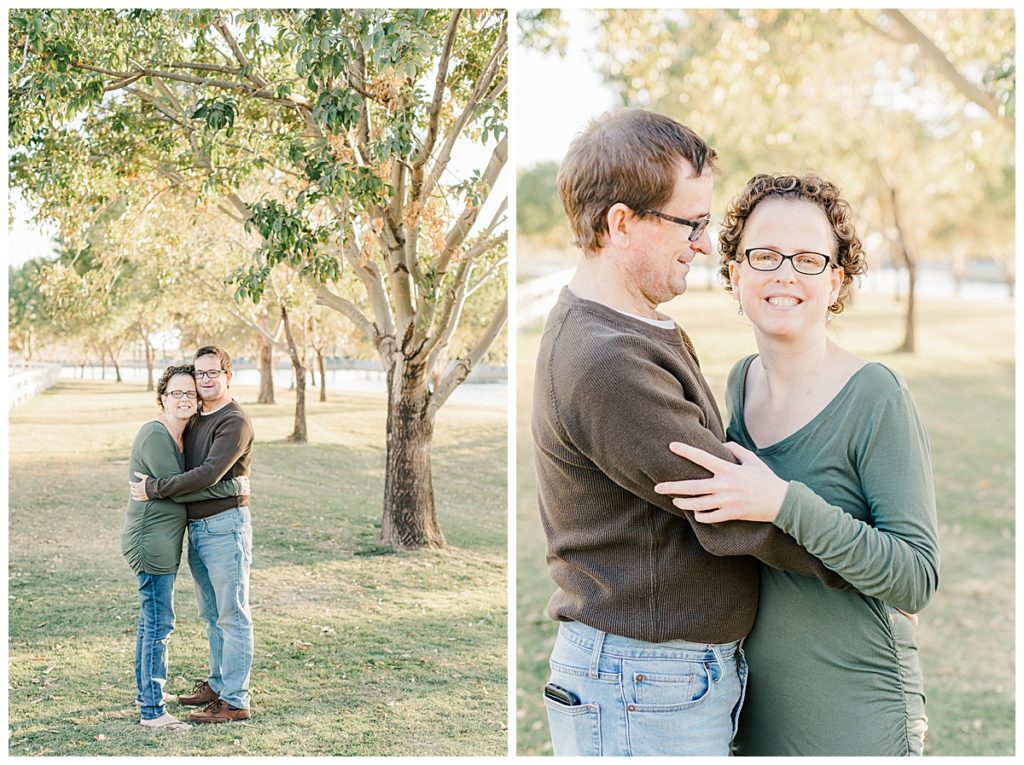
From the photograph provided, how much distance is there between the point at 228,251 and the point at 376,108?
2.05ft

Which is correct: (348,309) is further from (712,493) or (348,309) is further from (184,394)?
(712,493)

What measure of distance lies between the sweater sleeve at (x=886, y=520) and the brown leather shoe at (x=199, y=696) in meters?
1.99

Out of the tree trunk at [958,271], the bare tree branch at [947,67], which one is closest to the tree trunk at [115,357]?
the bare tree branch at [947,67]

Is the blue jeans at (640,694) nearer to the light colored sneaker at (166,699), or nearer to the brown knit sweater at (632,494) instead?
the brown knit sweater at (632,494)

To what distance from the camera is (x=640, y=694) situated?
1.47 metres

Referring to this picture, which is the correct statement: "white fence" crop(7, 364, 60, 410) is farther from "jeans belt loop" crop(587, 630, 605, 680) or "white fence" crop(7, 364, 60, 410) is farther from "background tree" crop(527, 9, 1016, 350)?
"background tree" crop(527, 9, 1016, 350)

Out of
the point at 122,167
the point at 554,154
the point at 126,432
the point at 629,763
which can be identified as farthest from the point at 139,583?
the point at 554,154

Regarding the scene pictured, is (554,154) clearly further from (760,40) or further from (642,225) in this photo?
(642,225)

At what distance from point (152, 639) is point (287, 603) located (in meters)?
0.39

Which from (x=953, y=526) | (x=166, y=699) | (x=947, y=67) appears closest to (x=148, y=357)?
(x=166, y=699)

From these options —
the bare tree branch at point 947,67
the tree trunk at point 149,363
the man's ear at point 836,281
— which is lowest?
the tree trunk at point 149,363

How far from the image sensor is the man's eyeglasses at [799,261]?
1.54 meters

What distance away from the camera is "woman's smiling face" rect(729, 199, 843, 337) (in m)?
1.54

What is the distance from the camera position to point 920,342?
38.3 feet
